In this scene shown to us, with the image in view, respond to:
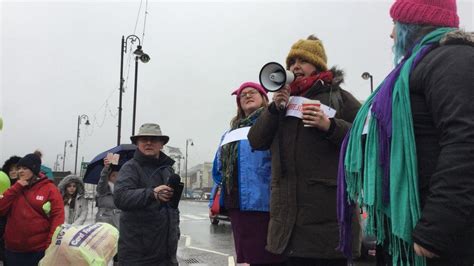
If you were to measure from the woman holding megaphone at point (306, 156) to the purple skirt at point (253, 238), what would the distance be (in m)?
0.62

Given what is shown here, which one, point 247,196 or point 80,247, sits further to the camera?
point 80,247

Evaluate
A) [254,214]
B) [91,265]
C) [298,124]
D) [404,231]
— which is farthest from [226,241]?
[404,231]

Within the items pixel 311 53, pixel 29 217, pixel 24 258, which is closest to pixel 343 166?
pixel 311 53

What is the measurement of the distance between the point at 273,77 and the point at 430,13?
100 cm

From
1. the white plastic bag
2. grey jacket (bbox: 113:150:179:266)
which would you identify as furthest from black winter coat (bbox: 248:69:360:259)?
the white plastic bag

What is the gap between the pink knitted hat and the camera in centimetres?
188

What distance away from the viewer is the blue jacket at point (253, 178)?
3199 millimetres

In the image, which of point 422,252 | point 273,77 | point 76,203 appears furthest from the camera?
point 76,203

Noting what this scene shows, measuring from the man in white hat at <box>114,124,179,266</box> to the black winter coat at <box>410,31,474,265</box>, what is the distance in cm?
236

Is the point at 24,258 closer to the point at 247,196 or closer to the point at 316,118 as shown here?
the point at 247,196

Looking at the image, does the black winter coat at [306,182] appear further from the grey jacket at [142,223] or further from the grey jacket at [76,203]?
the grey jacket at [76,203]

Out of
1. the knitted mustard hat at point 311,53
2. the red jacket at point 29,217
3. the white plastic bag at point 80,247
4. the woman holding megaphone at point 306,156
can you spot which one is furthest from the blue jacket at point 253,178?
the red jacket at point 29,217

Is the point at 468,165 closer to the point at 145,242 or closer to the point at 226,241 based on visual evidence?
the point at 145,242

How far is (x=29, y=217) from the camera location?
4.95 meters
